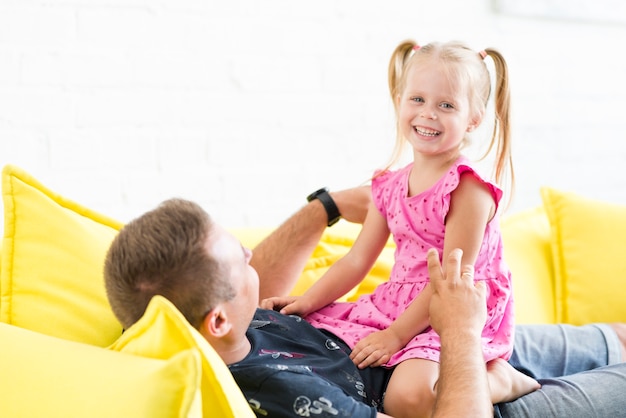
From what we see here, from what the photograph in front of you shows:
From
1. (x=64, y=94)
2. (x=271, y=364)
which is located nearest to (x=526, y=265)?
(x=271, y=364)

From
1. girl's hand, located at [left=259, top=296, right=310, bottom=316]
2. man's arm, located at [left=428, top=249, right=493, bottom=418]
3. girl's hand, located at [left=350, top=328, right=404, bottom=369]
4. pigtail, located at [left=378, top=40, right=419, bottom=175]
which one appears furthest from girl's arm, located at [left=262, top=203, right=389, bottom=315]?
man's arm, located at [left=428, top=249, right=493, bottom=418]

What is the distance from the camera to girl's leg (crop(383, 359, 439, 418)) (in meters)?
1.43

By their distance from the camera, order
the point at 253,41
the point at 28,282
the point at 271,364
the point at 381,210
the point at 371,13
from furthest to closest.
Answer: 1. the point at 371,13
2. the point at 253,41
3. the point at 381,210
4. the point at 28,282
5. the point at 271,364

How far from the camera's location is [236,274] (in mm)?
1320

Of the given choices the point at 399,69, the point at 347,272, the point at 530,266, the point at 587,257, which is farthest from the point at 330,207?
the point at 587,257

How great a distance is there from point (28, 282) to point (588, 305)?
4.60 feet

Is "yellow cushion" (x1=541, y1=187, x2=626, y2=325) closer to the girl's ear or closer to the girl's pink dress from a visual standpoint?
the girl's pink dress

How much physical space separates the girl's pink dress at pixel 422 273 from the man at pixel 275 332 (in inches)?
3.8

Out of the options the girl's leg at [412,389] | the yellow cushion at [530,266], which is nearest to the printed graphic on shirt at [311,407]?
the girl's leg at [412,389]

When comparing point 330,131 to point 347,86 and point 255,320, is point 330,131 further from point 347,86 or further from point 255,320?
point 255,320

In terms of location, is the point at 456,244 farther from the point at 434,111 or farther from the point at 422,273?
the point at 434,111

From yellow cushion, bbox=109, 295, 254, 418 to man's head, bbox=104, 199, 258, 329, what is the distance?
4.3 inches

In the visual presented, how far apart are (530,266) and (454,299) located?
91 centimetres

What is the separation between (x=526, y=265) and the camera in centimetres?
226
